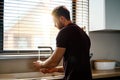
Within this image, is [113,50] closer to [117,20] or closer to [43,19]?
[117,20]

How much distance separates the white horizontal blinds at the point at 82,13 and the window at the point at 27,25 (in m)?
0.18

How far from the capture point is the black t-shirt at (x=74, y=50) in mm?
1656

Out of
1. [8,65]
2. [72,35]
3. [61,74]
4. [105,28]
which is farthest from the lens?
[105,28]

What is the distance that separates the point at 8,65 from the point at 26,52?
0.84ft

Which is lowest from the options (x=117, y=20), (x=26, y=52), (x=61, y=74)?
(x=61, y=74)

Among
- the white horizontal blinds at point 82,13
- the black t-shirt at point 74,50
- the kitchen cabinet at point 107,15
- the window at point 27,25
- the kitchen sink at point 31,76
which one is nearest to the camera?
the black t-shirt at point 74,50

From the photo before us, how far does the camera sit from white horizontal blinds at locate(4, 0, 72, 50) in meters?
2.27

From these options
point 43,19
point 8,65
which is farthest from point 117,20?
point 8,65

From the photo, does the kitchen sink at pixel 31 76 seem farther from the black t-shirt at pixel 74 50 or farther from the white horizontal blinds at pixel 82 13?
the white horizontal blinds at pixel 82 13

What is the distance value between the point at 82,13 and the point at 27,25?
29.9 inches

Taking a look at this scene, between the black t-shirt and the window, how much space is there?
76cm

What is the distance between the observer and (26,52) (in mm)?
2338

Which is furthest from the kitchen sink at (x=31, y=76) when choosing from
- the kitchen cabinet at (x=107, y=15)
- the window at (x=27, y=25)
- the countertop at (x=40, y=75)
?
the kitchen cabinet at (x=107, y=15)

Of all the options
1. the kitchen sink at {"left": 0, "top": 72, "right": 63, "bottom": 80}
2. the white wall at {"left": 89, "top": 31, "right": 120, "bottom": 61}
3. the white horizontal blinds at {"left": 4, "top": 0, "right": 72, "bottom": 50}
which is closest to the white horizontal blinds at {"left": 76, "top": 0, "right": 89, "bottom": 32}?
the white wall at {"left": 89, "top": 31, "right": 120, "bottom": 61}
